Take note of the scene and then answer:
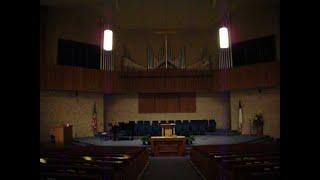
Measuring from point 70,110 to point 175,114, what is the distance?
550 centimetres

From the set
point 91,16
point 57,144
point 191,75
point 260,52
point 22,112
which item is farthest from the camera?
point 191,75

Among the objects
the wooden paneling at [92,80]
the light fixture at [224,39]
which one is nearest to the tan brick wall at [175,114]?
the wooden paneling at [92,80]

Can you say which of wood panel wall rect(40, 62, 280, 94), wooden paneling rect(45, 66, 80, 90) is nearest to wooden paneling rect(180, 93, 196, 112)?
wood panel wall rect(40, 62, 280, 94)

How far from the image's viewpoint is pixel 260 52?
15320 millimetres

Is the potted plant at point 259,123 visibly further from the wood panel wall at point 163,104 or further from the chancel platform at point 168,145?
the chancel platform at point 168,145

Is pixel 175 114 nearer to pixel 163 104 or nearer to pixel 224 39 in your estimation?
pixel 163 104

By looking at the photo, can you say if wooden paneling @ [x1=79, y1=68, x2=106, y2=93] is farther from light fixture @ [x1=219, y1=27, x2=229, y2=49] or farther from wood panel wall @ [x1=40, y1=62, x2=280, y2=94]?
light fixture @ [x1=219, y1=27, x2=229, y2=49]

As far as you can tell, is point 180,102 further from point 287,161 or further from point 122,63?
point 287,161

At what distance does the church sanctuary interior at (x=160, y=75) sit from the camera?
47.4ft

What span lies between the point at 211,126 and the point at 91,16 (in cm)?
803

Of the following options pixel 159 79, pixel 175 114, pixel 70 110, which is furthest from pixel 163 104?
pixel 70 110

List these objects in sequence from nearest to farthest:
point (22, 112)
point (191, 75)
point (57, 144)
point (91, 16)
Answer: point (22, 112), point (57, 144), point (91, 16), point (191, 75)

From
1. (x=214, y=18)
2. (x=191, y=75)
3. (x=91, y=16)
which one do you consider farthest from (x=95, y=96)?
(x=214, y=18)

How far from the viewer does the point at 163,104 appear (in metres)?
18.1
